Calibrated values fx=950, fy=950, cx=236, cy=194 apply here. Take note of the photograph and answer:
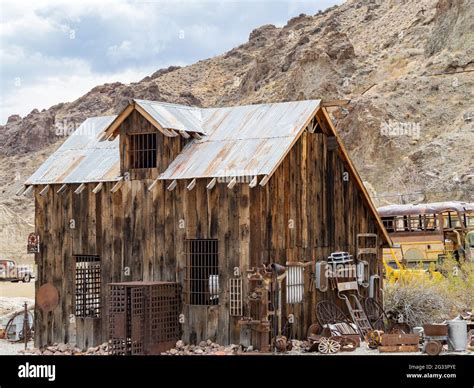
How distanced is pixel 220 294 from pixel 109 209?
3945 mm

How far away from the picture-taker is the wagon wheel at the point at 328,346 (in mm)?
21031

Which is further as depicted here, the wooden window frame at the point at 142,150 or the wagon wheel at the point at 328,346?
the wooden window frame at the point at 142,150

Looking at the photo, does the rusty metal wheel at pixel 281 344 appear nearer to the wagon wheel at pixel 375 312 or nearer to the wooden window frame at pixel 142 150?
the wagon wheel at pixel 375 312

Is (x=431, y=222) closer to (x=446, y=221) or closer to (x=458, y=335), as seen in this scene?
(x=446, y=221)

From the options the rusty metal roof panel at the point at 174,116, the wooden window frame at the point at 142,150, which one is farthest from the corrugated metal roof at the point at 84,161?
the rusty metal roof panel at the point at 174,116

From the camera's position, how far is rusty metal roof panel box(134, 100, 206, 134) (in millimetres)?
22859

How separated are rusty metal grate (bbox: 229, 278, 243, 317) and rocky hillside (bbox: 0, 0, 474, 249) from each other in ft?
47.1

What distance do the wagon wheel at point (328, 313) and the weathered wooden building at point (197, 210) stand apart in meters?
0.20

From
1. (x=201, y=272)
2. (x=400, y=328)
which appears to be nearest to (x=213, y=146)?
(x=201, y=272)

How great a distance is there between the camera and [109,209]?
23.3 meters

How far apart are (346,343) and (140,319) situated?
471 cm

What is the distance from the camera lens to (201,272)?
72.3 feet

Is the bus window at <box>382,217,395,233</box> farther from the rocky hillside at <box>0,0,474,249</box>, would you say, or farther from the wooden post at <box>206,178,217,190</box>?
the wooden post at <box>206,178,217,190</box>
